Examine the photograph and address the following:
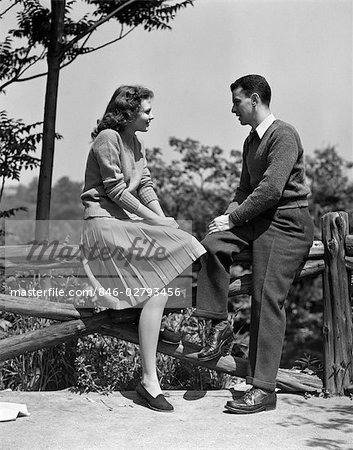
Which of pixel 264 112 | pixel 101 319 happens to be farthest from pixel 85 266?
pixel 264 112

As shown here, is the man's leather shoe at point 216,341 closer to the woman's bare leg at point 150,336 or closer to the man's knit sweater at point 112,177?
the woman's bare leg at point 150,336

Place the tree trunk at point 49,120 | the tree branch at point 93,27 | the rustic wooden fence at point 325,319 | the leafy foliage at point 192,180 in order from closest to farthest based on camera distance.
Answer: the rustic wooden fence at point 325,319 → the tree trunk at point 49,120 → the tree branch at point 93,27 → the leafy foliage at point 192,180

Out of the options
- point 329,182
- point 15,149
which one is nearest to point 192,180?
point 329,182

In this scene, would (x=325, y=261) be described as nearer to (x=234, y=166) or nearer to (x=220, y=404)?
(x=220, y=404)

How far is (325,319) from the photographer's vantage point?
5121 mm

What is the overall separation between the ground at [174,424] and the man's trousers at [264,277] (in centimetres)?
30

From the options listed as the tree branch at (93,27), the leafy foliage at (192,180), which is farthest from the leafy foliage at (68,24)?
the leafy foliage at (192,180)

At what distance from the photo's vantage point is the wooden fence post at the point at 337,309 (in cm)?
504

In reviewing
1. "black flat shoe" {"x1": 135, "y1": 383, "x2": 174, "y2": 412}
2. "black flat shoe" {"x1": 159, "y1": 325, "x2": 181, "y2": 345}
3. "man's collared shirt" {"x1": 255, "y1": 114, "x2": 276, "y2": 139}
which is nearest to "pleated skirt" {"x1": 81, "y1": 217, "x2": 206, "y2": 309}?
"black flat shoe" {"x1": 159, "y1": 325, "x2": 181, "y2": 345}

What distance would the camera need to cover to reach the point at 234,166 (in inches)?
491

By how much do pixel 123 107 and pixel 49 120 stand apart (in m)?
2.48

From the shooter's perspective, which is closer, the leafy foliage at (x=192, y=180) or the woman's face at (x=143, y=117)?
the woman's face at (x=143, y=117)

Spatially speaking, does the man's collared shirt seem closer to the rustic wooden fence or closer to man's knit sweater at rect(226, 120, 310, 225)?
man's knit sweater at rect(226, 120, 310, 225)

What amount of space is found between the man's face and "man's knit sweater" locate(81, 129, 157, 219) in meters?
0.72
